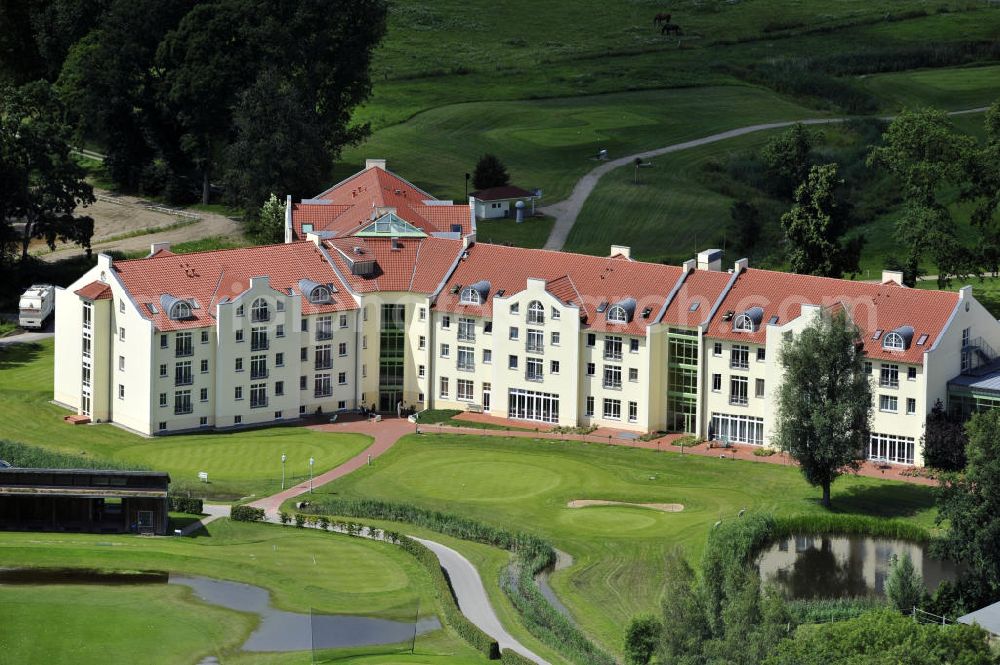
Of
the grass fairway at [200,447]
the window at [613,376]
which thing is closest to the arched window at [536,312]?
the window at [613,376]

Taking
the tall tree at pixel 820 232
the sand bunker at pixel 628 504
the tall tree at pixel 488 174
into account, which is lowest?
the sand bunker at pixel 628 504

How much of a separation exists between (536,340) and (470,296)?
21.1ft

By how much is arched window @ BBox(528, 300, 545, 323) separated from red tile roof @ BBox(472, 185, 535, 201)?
4769 cm

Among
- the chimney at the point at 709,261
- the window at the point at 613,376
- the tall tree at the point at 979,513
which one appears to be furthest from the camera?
the chimney at the point at 709,261

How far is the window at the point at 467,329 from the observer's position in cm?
14138

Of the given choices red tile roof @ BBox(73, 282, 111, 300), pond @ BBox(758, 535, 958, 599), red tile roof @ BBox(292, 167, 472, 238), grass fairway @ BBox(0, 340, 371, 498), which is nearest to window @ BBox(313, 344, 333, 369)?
grass fairway @ BBox(0, 340, 371, 498)

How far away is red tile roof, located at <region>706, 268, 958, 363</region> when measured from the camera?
128m

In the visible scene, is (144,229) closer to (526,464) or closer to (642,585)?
(526,464)

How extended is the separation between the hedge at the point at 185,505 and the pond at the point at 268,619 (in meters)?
11.1

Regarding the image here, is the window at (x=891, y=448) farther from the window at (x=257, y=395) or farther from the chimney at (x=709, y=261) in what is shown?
the window at (x=257, y=395)

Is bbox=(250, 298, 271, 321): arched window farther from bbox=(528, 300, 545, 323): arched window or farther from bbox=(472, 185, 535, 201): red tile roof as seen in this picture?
bbox=(472, 185, 535, 201): red tile roof

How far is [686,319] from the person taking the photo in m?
135

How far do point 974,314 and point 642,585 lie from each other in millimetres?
37010

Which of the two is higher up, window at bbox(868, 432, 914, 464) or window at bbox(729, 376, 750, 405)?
window at bbox(729, 376, 750, 405)
